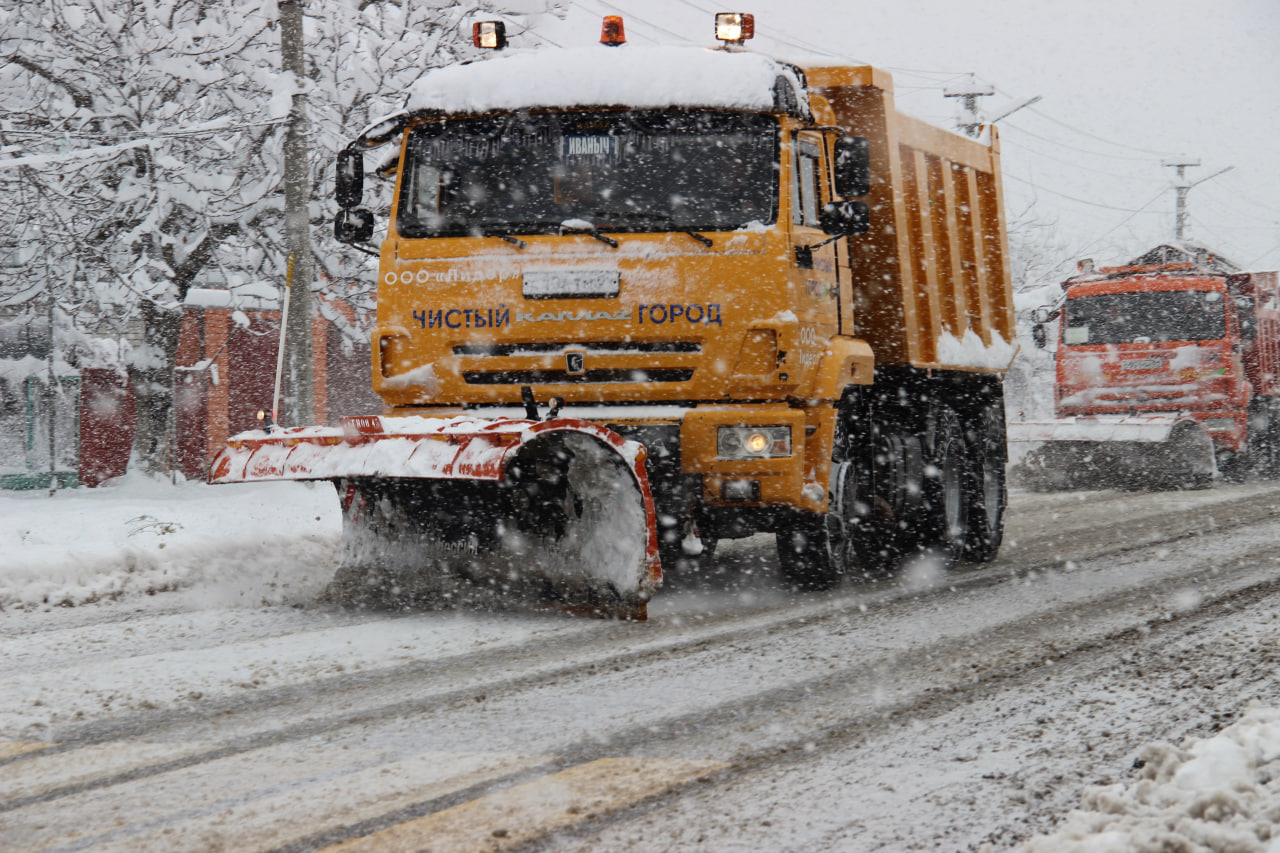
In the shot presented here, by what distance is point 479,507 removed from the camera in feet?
23.8

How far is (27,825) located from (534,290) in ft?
13.5

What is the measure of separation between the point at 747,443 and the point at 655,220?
47.9 inches

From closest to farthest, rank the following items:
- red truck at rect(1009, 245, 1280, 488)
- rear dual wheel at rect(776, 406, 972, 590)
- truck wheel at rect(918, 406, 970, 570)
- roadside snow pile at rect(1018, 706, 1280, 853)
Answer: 1. roadside snow pile at rect(1018, 706, 1280, 853)
2. rear dual wheel at rect(776, 406, 972, 590)
3. truck wheel at rect(918, 406, 970, 570)
4. red truck at rect(1009, 245, 1280, 488)

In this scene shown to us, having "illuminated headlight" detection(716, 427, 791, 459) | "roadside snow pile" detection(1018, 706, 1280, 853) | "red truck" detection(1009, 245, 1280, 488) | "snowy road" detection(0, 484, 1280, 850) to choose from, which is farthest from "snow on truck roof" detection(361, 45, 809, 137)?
"red truck" detection(1009, 245, 1280, 488)

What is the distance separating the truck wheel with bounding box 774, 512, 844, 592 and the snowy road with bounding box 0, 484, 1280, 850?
0.23 metres

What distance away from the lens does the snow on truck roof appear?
7.31 meters

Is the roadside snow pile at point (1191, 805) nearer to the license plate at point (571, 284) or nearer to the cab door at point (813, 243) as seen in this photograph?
the cab door at point (813, 243)

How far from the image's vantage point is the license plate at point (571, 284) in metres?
7.14

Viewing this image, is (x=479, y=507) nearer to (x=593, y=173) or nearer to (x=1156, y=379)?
(x=593, y=173)

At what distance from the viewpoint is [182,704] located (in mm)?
4996

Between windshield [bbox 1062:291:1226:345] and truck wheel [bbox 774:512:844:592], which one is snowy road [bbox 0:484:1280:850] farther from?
windshield [bbox 1062:291:1226:345]

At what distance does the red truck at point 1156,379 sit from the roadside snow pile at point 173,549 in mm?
9118

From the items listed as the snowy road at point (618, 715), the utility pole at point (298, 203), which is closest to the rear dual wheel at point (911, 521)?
the snowy road at point (618, 715)

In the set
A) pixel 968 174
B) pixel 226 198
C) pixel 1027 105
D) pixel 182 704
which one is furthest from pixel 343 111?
pixel 1027 105
